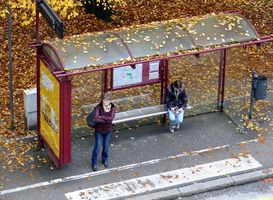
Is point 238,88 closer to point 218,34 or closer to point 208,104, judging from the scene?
point 208,104

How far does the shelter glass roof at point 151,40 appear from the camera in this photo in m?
12.8

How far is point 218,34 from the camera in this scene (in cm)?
1395

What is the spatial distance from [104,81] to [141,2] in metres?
7.55

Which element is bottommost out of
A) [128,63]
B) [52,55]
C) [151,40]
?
[128,63]

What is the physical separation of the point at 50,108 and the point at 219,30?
3.66m

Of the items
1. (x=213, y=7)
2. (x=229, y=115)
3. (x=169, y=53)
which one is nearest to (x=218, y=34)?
(x=169, y=53)

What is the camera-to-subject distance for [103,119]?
1288cm

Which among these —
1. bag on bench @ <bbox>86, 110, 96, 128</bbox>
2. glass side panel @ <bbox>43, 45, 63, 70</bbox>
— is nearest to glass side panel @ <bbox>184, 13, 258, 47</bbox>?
bag on bench @ <bbox>86, 110, 96, 128</bbox>

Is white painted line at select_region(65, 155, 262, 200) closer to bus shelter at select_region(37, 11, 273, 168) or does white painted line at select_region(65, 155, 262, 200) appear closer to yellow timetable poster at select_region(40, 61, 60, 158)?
bus shelter at select_region(37, 11, 273, 168)

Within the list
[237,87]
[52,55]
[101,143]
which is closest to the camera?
[52,55]

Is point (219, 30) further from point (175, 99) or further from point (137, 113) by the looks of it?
point (137, 113)

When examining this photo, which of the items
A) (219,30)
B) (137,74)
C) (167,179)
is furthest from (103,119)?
(219,30)

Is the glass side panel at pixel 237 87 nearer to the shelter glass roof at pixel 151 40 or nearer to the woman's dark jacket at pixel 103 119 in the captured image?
the shelter glass roof at pixel 151 40

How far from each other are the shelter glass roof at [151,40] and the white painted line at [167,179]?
2201 millimetres
